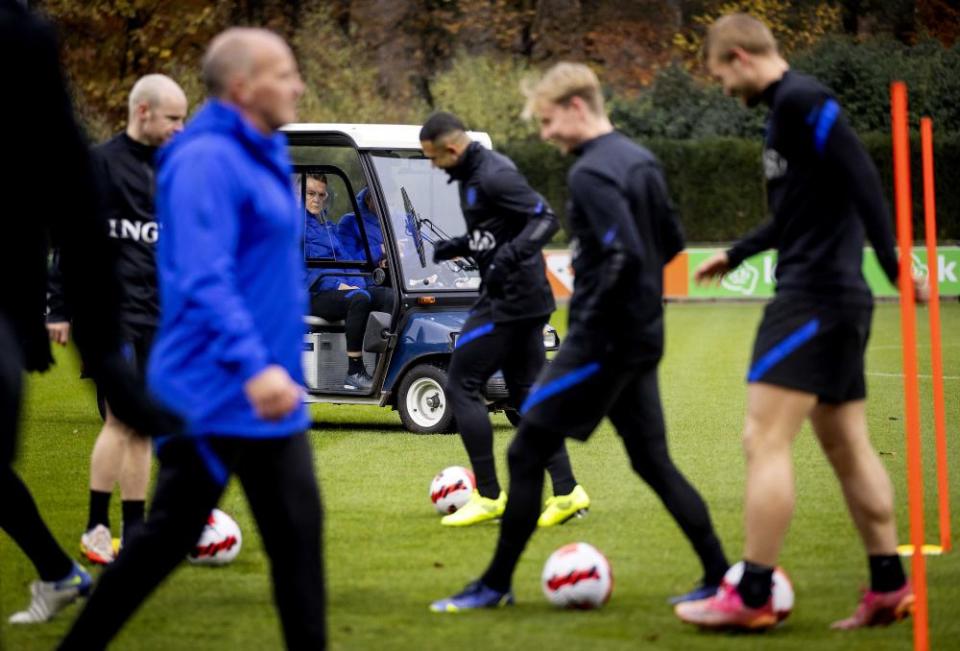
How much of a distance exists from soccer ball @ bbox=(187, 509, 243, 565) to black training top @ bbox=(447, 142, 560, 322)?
1780 mm

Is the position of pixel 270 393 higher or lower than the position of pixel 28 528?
higher

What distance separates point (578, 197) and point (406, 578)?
192 cm

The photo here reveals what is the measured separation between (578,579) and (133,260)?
2.33 metres

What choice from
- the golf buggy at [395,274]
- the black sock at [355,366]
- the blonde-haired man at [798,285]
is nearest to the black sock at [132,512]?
the blonde-haired man at [798,285]

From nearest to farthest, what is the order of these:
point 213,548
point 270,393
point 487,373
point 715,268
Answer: point 270,393, point 715,268, point 213,548, point 487,373

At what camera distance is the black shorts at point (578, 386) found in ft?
18.6

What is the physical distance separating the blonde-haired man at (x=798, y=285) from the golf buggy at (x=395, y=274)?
21.2 feet

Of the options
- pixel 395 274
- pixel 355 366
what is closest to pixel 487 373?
pixel 395 274

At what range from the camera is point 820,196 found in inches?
207

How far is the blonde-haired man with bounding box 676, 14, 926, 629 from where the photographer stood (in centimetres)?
522

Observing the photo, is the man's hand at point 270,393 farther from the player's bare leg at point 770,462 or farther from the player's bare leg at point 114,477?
the player's bare leg at point 114,477

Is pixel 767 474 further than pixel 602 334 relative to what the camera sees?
No

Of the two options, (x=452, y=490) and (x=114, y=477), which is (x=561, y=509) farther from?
(x=114, y=477)

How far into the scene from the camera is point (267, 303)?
165 inches
